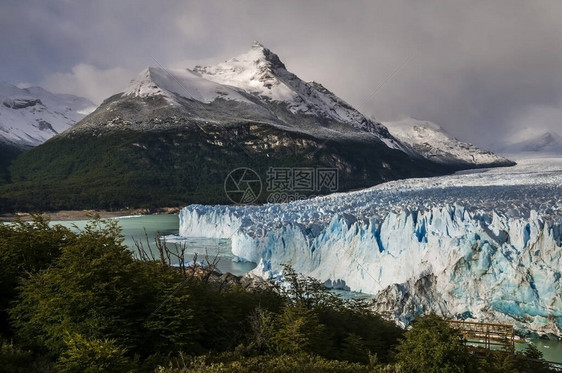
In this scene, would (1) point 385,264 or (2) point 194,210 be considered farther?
(2) point 194,210

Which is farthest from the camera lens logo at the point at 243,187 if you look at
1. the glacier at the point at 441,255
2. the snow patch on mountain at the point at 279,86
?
the snow patch on mountain at the point at 279,86

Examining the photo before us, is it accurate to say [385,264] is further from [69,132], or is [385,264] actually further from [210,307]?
[69,132]

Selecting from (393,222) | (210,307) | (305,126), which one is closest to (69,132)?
(305,126)

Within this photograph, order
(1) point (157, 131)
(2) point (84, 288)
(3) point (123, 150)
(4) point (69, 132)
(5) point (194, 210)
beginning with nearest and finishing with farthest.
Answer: (2) point (84, 288)
(5) point (194, 210)
(3) point (123, 150)
(1) point (157, 131)
(4) point (69, 132)

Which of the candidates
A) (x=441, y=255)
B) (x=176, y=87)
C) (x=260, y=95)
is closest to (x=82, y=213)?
(x=441, y=255)

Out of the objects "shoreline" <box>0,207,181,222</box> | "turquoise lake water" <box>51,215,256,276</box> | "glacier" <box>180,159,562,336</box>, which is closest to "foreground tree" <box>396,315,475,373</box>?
"glacier" <box>180,159,562,336</box>

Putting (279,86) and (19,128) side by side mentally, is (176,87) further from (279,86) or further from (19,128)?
(19,128)
